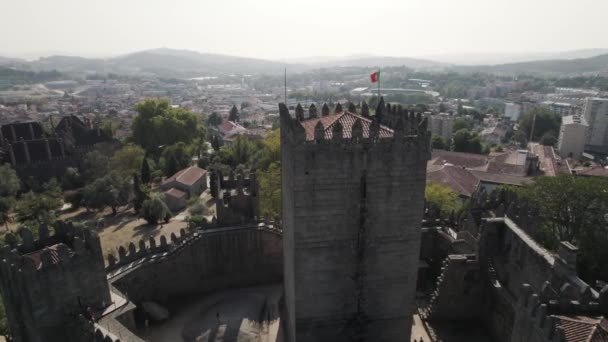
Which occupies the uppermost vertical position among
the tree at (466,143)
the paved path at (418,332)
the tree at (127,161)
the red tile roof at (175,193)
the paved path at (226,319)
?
the tree at (127,161)

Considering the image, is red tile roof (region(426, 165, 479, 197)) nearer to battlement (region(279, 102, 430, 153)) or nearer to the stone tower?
battlement (region(279, 102, 430, 153))

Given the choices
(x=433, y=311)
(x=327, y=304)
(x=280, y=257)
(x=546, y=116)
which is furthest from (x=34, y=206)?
(x=546, y=116)

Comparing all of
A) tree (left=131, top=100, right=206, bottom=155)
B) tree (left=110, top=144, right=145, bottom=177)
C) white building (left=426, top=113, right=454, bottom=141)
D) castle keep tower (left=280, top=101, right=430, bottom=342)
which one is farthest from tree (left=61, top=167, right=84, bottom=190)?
white building (left=426, top=113, right=454, bottom=141)

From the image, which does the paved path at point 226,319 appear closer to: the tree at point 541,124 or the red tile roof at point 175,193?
the red tile roof at point 175,193

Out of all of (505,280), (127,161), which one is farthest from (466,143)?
(505,280)

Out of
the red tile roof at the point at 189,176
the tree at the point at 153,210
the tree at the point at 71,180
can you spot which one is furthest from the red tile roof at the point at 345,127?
the tree at the point at 71,180

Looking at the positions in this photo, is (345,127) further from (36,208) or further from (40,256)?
(36,208)
